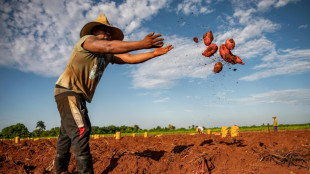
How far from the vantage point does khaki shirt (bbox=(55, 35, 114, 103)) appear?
2.42 metres

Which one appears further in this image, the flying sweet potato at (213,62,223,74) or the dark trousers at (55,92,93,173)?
the flying sweet potato at (213,62,223,74)

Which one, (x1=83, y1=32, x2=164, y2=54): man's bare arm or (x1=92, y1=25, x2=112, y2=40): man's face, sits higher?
(x1=92, y1=25, x2=112, y2=40): man's face

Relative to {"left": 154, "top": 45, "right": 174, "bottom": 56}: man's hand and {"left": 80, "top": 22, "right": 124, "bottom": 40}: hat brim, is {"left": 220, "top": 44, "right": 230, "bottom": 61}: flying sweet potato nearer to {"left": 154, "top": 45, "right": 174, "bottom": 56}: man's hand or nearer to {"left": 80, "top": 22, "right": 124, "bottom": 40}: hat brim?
{"left": 154, "top": 45, "right": 174, "bottom": 56}: man's hand

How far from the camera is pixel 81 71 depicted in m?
2.47

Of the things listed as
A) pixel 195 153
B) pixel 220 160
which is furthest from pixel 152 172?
pixel 220 160

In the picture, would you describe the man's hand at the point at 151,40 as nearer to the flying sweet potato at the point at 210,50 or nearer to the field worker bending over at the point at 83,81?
the field worker bending over at the point at 83,81

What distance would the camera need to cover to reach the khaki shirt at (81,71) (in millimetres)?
2418

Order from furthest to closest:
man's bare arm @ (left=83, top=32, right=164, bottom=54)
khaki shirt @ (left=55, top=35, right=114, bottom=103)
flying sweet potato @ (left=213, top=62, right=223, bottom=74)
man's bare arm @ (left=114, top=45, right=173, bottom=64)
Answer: flying sweet potato @ (left=213, top=62, right=223, bottom=74) → man's bare arm @ (left=114, top=45, right=173, bottom=64) → khaki shirt @ (left=55, top=35, right=114, bottom=103) → man's bare arm @ (left=83, top=32, right=164, bottom=54)

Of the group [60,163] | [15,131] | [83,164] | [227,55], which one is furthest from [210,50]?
[15,131]

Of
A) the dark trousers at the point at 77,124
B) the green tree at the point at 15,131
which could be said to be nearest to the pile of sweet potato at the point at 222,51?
the dark trousers at the point at 77,124

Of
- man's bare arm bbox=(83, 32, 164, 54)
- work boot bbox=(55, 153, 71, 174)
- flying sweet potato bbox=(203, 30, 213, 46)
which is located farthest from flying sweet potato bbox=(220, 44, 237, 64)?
work boot bbox=(55, 153, 71, 174)

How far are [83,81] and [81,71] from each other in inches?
5.6

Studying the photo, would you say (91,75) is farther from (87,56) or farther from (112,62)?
(112,62)

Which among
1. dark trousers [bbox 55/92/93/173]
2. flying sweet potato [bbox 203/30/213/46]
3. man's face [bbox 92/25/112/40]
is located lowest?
dark trousers [bbox 55/92/93/173]
